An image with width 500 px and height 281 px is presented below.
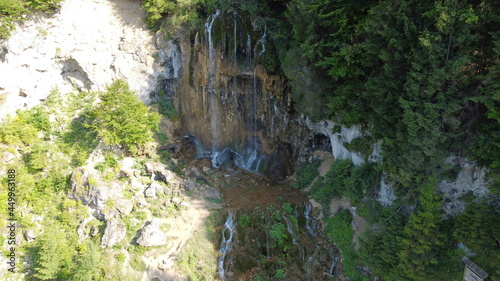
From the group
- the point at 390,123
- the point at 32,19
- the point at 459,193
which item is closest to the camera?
the point at 459,193

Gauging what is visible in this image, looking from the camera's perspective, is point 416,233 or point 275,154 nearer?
point 416,233

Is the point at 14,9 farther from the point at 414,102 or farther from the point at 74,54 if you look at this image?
the point at 414,102

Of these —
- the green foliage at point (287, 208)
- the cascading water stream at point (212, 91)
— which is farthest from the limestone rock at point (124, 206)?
the green foliage at point (287, 208)

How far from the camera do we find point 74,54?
1961 centimetres

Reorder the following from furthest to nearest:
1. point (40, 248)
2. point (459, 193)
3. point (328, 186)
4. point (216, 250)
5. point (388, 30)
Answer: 1. point (328, 186)
2. point (216, 250)
3. point (40, 248)
4. point (459, 193)
5. point (388, 30)

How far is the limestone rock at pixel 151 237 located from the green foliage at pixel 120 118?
512cm

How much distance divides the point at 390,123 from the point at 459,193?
3.43m

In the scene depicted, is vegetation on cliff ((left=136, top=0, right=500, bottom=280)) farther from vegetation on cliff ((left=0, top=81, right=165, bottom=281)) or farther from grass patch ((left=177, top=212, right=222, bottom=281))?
vegetation on cliff ((left=0, top=81, right=165, bottom=281))

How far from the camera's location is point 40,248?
1349cm

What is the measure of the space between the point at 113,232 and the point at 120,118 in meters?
5.98

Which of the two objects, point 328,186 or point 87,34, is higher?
point 87,34

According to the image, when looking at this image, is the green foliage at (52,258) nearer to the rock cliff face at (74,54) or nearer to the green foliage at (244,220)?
the green foliage at (244,220)

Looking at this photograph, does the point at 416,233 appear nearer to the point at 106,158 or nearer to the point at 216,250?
the point at 216,250

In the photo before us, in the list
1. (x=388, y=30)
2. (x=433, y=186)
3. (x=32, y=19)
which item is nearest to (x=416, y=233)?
(x=433, y=186)
